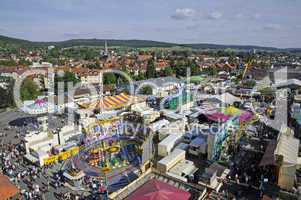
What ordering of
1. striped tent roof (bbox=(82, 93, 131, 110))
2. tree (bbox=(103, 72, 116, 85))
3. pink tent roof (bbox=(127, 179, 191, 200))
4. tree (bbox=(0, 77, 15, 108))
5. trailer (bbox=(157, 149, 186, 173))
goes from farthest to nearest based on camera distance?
tree (bbox=(103, 72, 116, 85)), tree (bbox=(0, 77, 15, 108)), striped tent roof (bbox=(82, 93, 131, 110)), trailer (bbox=(157, 149, 186, 173)), pink tent roof (bbox=(127, 179, 191, 200))

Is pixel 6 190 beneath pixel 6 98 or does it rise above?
beneath

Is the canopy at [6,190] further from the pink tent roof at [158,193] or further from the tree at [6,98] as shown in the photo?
the tree at [6,98]

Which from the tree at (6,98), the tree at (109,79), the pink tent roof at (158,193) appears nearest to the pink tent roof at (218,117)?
the pink tent roof at (158,193)

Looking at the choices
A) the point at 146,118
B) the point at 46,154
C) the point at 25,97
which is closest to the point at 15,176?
the point at 46,154

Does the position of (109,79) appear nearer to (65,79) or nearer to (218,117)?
(65,79)

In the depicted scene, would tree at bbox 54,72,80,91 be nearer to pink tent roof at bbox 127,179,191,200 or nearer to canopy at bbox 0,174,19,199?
canopy at bbox 0,174,19,199

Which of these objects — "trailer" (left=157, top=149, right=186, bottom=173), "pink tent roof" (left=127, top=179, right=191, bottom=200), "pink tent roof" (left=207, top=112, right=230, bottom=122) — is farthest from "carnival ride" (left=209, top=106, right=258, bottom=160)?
"pink tent roof" (left=127, top=179, right=191, bottom=200)

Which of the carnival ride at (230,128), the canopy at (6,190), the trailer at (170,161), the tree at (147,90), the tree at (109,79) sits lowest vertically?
the canopy at (6,190)

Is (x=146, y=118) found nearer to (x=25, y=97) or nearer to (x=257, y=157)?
(x=257, y=157)

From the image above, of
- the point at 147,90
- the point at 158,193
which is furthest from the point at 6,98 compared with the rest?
the point at 158,193
